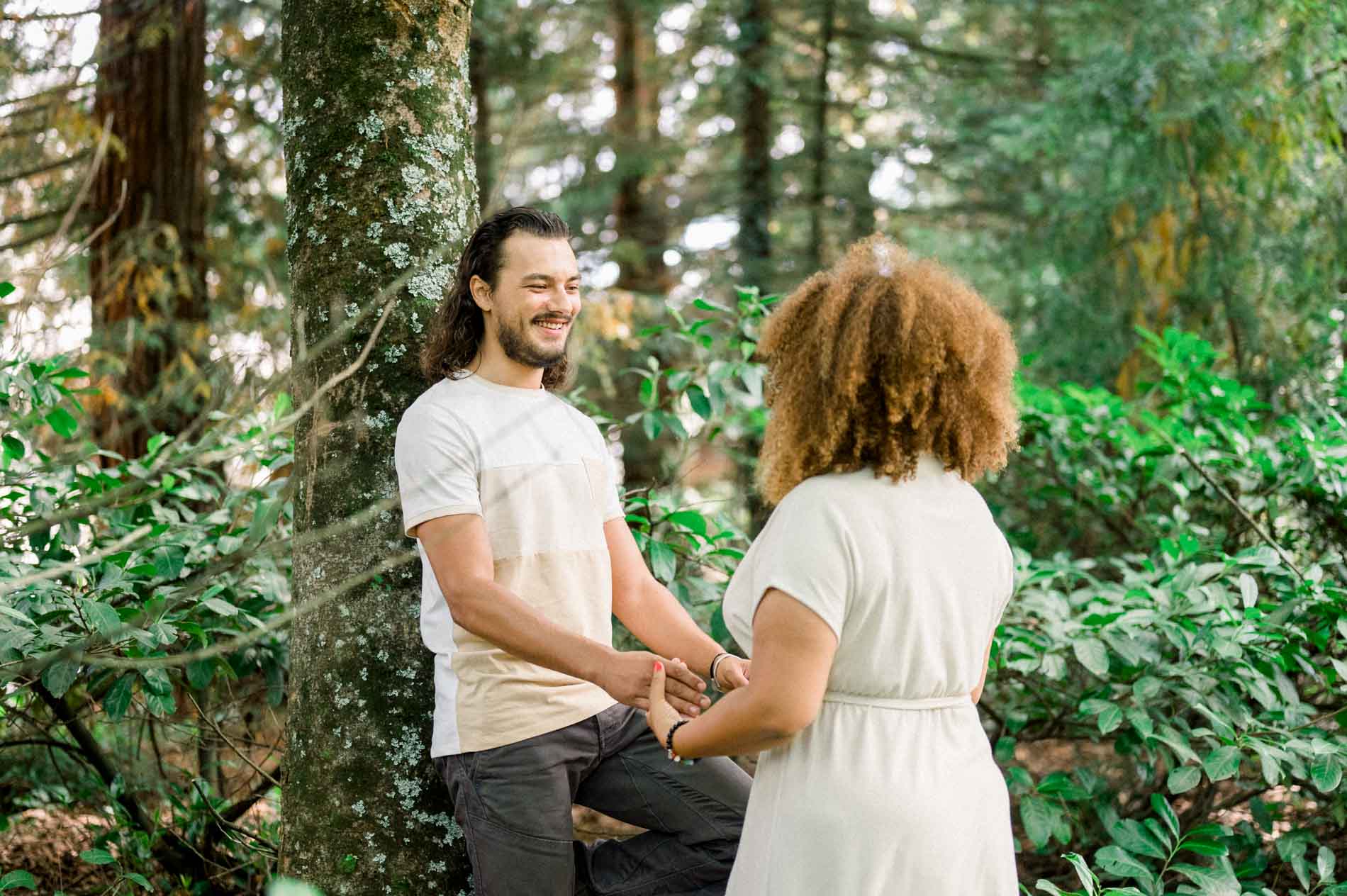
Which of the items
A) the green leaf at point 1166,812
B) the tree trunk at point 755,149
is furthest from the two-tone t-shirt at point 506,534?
the tree trunk at point 755,149

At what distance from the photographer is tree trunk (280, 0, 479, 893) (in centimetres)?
245

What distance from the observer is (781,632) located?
1652 millimetres

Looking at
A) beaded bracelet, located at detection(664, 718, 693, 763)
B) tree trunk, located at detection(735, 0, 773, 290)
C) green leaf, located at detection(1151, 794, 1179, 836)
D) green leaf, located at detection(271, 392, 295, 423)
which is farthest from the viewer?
tree trunk, located at detection(735, 0, 773, 290)

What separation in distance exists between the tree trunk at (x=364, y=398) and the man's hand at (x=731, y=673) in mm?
734

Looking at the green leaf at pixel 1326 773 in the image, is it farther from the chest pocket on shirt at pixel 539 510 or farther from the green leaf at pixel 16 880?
the green leaf at pixel 16 880

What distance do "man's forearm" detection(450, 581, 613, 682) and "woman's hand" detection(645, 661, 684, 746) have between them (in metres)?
0.12

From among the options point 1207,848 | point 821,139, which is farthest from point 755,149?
point 1207,848

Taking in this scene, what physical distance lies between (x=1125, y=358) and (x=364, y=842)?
6.57 meters

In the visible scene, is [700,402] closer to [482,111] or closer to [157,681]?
[157,681]

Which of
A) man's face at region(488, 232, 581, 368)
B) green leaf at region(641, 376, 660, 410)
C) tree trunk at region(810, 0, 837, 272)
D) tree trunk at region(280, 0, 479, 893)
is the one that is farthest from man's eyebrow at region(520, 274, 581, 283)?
tree trunk at region(810, 0, 837, 272)

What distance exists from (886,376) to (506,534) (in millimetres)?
913

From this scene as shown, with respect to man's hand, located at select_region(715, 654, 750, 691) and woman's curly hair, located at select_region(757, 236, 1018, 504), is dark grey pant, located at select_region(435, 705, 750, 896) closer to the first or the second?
man's hand, located at select_region(715, 654, 750, 691)

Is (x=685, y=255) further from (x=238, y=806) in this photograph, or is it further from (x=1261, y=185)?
(x=238, y=806)

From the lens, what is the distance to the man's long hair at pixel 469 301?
8.13 ft
